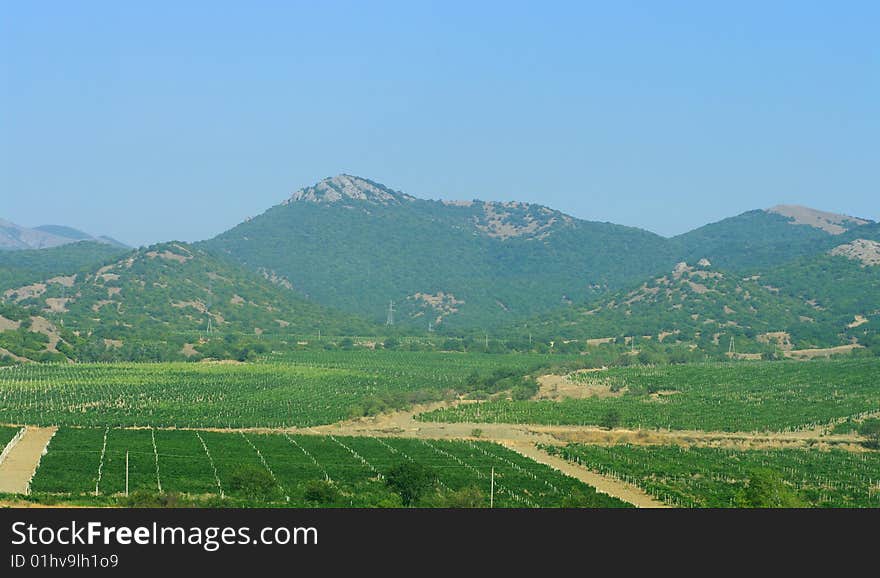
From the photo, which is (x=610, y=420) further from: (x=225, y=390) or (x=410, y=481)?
(x=410, y=481)

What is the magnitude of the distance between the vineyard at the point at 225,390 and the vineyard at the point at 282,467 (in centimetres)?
961

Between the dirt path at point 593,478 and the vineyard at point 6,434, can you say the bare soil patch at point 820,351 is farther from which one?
the vineyard at point 6,434

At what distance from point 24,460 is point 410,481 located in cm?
2124

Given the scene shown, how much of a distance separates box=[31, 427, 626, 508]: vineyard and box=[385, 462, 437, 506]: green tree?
0.81 m

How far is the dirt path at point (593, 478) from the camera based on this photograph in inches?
2210

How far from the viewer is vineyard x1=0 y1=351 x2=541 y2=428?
3492 inches

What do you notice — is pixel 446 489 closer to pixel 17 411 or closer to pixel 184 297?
pixel 17 411

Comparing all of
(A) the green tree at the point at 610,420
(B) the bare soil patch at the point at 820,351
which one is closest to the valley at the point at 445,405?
(A) the green tree at the point at 610,420

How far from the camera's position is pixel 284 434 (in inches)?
3189

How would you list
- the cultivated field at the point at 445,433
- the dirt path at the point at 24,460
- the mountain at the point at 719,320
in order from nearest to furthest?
the dirt path at the point at 24,460
the cultivated field at the point at 445,433
the mountain at the point at 719,320

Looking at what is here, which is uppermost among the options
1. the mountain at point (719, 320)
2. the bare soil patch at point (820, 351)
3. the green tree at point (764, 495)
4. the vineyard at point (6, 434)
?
the mountain at point (719, 320)

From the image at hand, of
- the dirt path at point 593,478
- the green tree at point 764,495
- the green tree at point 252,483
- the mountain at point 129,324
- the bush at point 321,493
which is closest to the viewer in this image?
the green tree at point 764,495

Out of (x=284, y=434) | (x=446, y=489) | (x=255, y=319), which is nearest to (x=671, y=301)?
(x=255, y=319)
